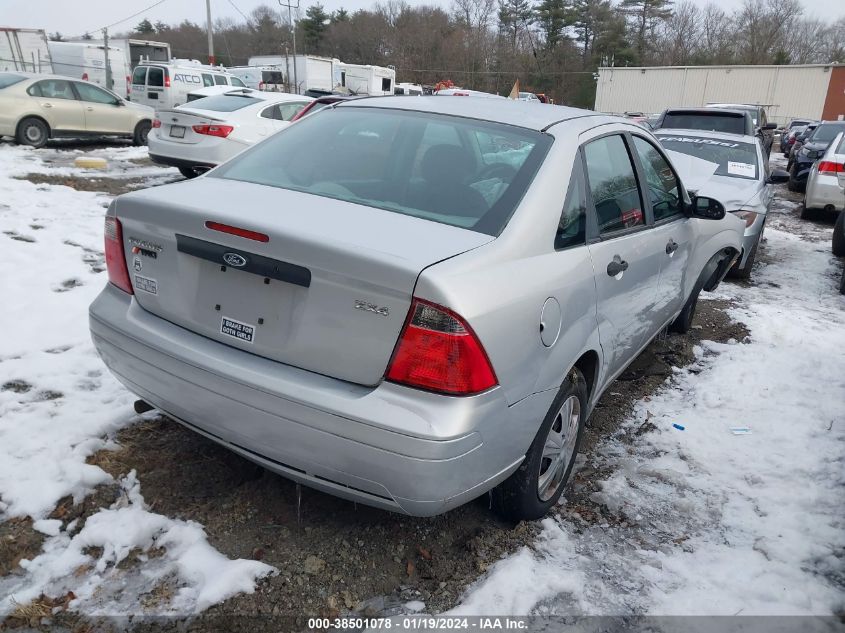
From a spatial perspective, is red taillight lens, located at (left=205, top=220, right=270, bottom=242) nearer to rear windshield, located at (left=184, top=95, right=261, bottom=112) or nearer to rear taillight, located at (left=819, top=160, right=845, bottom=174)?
rear windshield, located at (left=184, top=95, right=261, bottom=112)

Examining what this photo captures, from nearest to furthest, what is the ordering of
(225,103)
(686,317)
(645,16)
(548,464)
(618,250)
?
1. (548,464)
2. (618,250)
3. (686,317)
4. (225,103)
5. (645,16)

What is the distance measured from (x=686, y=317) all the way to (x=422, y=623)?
3923 millimetres

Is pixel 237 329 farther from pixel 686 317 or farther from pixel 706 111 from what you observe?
pixel 706 111

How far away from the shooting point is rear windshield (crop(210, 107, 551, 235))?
2588mm

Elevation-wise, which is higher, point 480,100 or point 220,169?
point 480,100

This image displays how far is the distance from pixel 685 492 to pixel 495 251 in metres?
1.85

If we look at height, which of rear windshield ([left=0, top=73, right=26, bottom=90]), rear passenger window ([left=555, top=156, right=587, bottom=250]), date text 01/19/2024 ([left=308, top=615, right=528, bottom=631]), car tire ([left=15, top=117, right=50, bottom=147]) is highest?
rear windshield ([left=0, top=73, right=26, bottom=90])

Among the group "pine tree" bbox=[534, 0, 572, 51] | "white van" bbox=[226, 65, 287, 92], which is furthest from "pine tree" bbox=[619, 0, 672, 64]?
"white van" bbox=[226, 65, 287, 92]

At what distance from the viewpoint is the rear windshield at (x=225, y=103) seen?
35.9 ft

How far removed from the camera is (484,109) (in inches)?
127

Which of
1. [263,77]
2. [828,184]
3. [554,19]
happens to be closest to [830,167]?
[828,184]

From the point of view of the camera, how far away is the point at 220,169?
3.12 meters

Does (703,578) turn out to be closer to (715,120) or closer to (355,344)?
(355,344)

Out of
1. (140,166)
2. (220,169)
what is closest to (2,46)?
(140,166)
